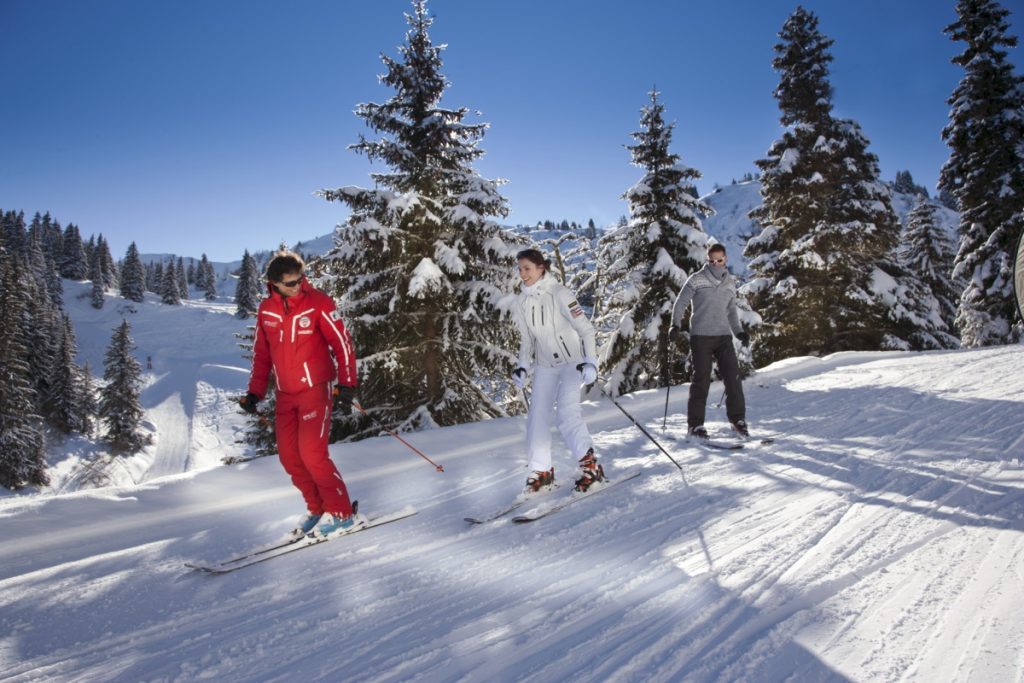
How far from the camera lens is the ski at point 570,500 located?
3979 mm


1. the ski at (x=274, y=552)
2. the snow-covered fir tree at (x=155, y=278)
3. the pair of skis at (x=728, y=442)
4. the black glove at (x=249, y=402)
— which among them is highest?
the snow-covered fir tree at (x=155, y=278)

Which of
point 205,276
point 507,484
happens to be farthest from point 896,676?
point 205,276

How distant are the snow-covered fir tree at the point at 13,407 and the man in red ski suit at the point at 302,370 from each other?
126 feet

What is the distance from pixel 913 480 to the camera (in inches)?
167

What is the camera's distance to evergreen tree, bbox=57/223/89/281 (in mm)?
103500

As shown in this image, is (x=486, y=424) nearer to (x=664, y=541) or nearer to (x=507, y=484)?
(x=507, y=484)

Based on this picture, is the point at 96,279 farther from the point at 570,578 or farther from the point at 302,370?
the point at 570,578

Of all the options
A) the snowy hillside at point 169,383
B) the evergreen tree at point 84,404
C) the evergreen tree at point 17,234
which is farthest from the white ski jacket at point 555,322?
the evergreen tree at point 17,234

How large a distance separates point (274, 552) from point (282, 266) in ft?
6.54

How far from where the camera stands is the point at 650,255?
1411 centimetres

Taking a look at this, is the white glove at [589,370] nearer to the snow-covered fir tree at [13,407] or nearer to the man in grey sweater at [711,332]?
the man in grey sweater at [711,332]

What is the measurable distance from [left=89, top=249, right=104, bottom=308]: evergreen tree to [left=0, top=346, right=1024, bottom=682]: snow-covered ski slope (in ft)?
376

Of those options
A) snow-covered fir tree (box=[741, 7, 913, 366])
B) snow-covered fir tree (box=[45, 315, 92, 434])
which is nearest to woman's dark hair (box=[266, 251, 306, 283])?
snow-covered fir tree (box=[741, 7, 913, 366])

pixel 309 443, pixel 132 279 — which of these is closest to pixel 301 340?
pixel 309 443
